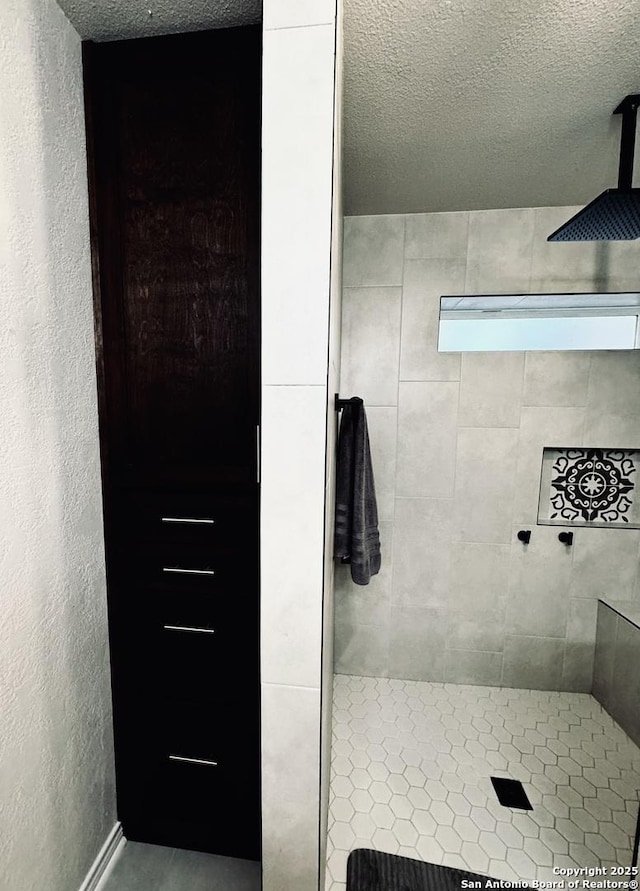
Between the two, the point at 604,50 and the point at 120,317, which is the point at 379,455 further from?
the point at 604,50

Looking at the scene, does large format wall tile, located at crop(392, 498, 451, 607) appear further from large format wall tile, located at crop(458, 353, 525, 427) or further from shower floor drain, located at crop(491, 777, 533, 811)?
shower floor drain, located at crop(491, 777, 533, 811)

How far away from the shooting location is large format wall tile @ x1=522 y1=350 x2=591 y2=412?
2.14 m

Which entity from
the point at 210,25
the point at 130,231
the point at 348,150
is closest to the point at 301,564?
the point at 130,231

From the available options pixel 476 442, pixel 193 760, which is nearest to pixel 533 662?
pixel 476 442

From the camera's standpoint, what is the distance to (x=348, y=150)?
1665 millimetres

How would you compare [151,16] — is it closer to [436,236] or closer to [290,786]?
[436,236]

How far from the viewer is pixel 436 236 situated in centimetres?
219

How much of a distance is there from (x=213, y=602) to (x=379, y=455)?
1.25m

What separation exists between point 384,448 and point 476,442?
48 centimetres

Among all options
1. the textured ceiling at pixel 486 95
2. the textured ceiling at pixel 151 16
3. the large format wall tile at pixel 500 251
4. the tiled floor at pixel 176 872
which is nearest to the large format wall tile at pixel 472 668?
the tiled floor at pixel 176 872

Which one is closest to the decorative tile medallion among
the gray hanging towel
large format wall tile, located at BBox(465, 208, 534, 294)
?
large format wall tile, located at BBox(465, 208, 534, 294)

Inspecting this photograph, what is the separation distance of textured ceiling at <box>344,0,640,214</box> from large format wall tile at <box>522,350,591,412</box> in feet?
2.40

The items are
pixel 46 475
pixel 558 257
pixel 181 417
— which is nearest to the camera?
pixel 46 475

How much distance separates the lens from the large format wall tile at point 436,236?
7.13 feet
